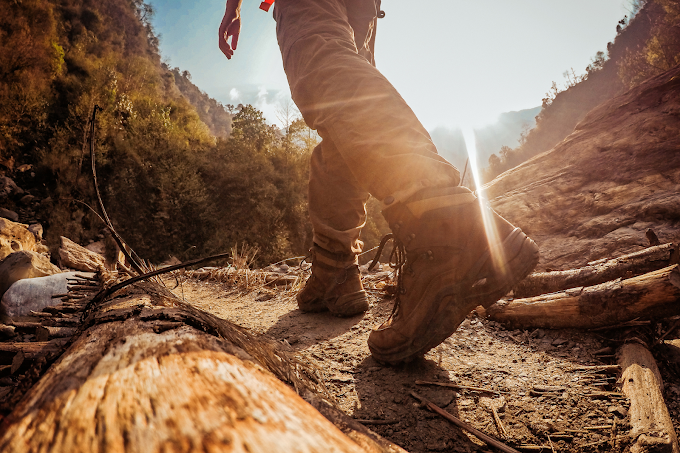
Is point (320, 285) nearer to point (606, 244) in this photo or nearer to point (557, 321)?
point (557, 321)

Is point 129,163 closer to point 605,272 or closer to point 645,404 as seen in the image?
point 605,272

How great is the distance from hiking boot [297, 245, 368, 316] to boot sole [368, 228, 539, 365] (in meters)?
0.68

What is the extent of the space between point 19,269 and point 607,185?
5473 mm

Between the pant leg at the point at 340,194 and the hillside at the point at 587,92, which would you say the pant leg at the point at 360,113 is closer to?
the pant leg at the point at 340,194

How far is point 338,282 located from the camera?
1.62m

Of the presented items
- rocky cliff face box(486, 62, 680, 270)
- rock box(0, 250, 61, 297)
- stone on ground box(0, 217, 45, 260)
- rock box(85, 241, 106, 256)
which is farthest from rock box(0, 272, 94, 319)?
rock box(85, 241, 106, 256)

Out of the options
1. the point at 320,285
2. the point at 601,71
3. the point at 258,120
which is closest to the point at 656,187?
the point at 320,285

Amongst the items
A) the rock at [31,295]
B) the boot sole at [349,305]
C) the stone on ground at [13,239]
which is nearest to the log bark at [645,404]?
the boot sole at [349,305]

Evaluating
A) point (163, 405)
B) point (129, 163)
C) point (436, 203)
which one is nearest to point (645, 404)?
point (436, 203)

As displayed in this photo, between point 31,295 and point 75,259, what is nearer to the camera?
point 31,295

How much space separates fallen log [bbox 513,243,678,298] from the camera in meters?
1.30

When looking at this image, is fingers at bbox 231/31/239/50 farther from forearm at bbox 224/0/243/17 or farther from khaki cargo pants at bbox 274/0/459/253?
khaki cargo pants at bbox 274/0/459/253

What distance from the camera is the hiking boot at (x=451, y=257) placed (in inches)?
36.6

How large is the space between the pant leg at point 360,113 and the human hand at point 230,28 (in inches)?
36.6
